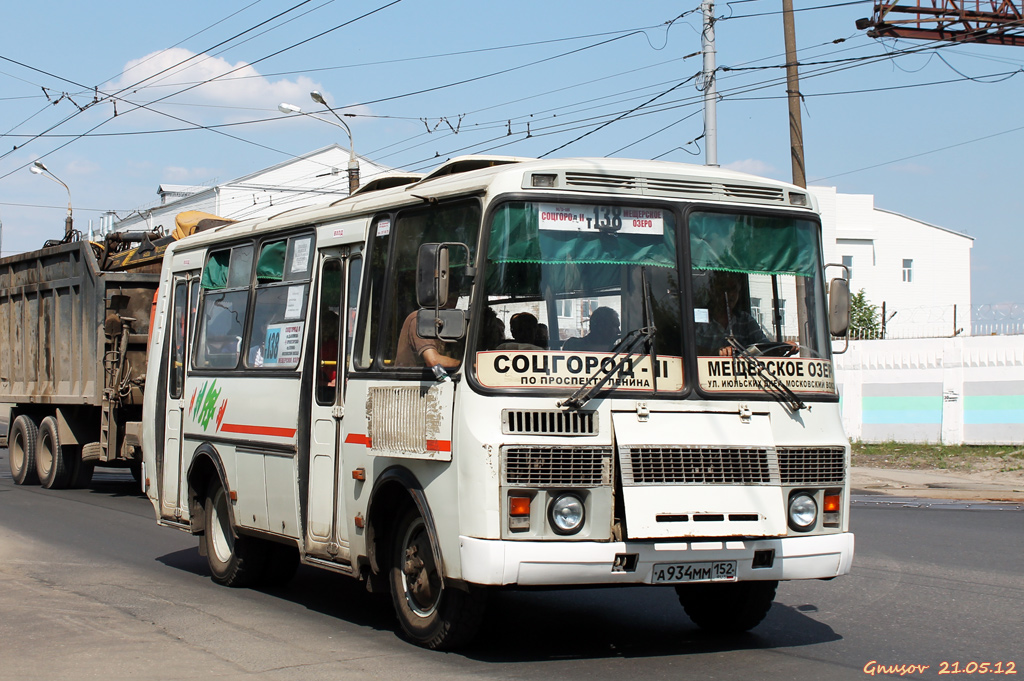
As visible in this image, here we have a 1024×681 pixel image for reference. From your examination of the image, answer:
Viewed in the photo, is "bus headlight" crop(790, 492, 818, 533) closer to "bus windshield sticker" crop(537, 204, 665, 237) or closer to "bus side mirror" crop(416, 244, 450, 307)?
"bus windshield sticker" crop(537, 204, 665, 237)

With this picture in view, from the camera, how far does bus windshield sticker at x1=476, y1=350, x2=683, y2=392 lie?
6.36 meters

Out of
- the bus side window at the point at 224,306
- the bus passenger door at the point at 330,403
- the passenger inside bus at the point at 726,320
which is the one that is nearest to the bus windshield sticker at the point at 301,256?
the bus passenger door at the point at 330,403

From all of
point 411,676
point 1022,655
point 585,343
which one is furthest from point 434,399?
point 1022,655

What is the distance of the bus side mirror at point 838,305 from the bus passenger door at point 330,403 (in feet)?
9.81

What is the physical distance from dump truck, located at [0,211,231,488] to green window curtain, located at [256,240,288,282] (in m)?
5.02

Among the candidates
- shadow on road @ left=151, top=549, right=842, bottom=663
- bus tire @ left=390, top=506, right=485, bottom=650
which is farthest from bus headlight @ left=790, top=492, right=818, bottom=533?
bus tire @ left=390, top=506, right=485, bottom=650

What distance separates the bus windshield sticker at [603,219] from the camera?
6.59 meters

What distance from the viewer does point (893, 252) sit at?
59125mm

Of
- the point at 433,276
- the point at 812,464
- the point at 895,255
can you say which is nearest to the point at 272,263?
the point at 433,276

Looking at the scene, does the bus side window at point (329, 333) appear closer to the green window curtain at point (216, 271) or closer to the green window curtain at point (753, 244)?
the green window curtain at point (216, 271)

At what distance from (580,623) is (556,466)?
202cm

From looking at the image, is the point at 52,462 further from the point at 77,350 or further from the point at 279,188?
the point at 279,188

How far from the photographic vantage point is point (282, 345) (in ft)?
28.2

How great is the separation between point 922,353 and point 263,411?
18.9 metres
